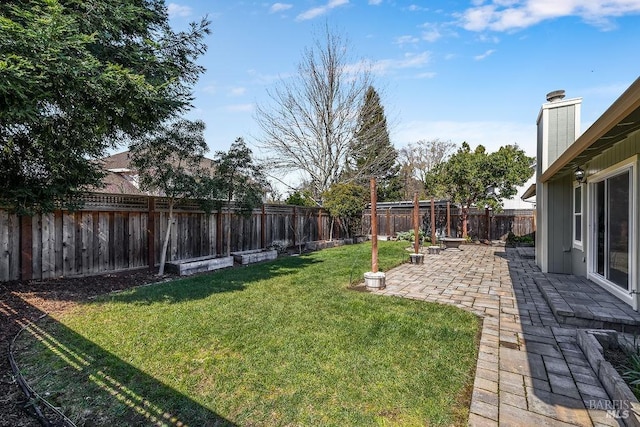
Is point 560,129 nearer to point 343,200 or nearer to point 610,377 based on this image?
point 610,377

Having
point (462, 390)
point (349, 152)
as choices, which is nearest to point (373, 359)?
point (462, 390)

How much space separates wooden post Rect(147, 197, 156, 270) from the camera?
264 inches

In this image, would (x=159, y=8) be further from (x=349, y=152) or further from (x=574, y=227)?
(x=349, y=152)

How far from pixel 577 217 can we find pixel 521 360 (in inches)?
194

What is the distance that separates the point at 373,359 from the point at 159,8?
6.81 m

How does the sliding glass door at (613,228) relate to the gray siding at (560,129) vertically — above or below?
below

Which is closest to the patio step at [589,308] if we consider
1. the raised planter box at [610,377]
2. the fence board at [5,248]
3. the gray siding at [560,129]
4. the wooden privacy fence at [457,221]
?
the raised planter box at [610,377]

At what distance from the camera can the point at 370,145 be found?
1645cm

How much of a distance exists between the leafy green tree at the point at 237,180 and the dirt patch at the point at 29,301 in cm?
243

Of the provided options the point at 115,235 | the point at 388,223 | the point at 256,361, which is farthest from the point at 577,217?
the point at 388,223

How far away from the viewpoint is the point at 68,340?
10.6ft

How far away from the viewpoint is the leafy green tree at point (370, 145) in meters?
16.2

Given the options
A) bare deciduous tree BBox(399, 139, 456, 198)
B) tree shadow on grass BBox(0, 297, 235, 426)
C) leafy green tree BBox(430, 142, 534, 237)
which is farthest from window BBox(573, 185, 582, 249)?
bare deciduous tree BBox(399, 139, 456, 198)

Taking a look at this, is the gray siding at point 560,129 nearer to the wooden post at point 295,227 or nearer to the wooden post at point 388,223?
the wooden post at point 295,227
